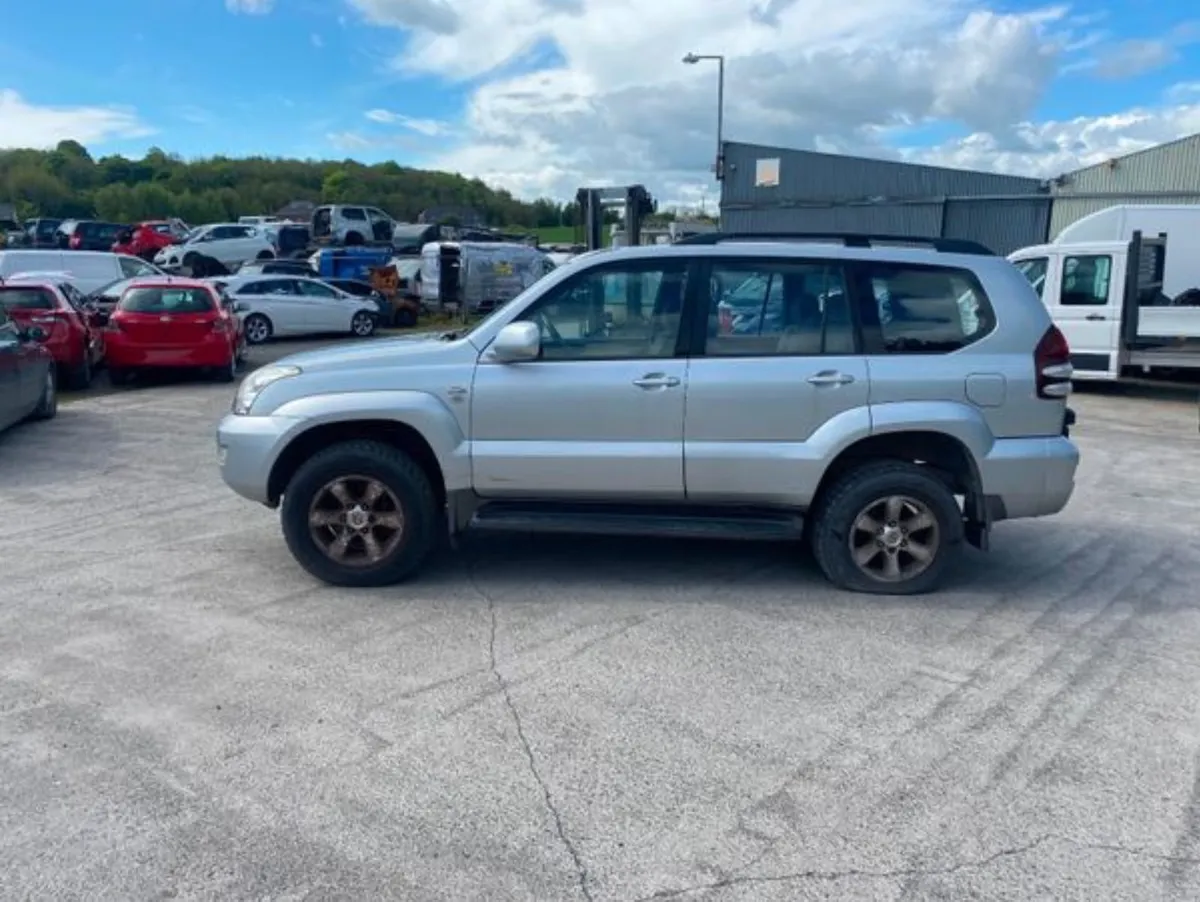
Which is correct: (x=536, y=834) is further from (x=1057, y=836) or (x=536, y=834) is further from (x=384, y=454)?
(x=384, y=454)

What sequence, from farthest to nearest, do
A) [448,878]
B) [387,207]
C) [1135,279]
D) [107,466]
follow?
[387,207] < [1135,279] < [107,466] < [448,878]

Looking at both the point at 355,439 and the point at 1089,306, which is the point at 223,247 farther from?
the point at 355,439

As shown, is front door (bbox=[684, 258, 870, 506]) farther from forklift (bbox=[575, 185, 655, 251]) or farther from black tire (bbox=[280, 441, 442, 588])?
forklift (bbox=[575, 185, 655, 251])

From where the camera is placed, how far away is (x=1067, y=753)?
3557mm

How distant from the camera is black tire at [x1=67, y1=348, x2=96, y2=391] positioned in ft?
43.3

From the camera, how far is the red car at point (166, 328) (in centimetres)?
1358

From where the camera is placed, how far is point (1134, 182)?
24.1 m

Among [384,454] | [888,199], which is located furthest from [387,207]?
[384,454]

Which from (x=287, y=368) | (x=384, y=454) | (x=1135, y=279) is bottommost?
(x=384, y=454)

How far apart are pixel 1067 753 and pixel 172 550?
201 inches

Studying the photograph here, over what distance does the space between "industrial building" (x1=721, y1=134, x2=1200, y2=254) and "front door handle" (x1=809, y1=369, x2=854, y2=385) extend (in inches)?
904

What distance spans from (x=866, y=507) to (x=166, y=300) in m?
11.9

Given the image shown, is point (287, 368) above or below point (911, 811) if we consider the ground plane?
above

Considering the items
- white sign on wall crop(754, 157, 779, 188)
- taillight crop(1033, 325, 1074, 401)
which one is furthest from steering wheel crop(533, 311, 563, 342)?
white sign on wall crop(754, 157, 779, 188)
